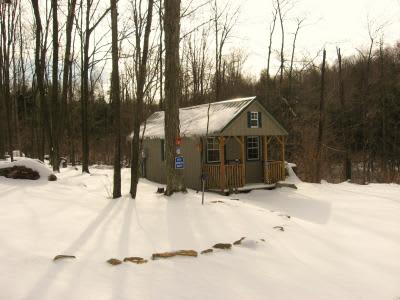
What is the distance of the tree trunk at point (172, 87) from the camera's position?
33.7 feet

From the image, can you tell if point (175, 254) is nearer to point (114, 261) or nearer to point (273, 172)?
point (114, 261)

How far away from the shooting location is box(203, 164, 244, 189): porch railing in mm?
15227

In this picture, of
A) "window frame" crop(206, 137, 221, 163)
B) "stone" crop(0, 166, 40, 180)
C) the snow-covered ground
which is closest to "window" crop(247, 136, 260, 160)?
"window frame" crop(206, 137, 221, 163)

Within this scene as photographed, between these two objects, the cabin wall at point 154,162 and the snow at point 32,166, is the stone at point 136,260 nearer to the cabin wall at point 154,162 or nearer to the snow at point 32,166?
the snow at point 32,166

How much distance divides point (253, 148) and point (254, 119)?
5.51ft

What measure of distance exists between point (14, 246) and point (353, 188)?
592 inches

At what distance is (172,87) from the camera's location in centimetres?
1058

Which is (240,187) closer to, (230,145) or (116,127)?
(230,145)

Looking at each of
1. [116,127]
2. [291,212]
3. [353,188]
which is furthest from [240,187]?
[116,127]

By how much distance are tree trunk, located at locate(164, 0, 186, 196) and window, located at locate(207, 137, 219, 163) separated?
5.48 meters

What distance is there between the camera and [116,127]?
9.97 metres

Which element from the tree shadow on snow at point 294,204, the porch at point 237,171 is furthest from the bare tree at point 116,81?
the porch at point 237,171

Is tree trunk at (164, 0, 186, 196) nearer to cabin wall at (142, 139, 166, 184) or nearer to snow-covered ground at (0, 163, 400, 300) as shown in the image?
snow-covered ground at (0, 163, 400, 300)

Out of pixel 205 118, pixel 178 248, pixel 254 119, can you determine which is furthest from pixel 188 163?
pixel 178 248
